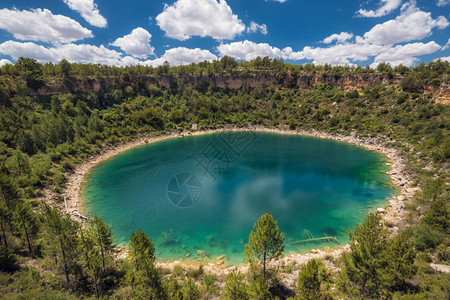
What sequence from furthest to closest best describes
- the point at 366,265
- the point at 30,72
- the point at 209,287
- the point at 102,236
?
the point at 30,72 < the point at 102,236 < the point at 209,287 < the point at 366,265

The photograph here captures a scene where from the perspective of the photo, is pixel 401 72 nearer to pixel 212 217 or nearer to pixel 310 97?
pixel 310 97

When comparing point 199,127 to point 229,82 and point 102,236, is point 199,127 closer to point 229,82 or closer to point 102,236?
point 229,82

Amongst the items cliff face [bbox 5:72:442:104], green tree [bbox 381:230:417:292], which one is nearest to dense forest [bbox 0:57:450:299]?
green tree [bbox 381:230:417:292]

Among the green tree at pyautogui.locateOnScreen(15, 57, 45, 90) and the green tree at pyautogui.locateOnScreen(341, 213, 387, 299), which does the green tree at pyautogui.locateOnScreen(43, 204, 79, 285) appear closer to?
the green tree at pyautogui.locateOnScreen(341, 213, 387, 299)

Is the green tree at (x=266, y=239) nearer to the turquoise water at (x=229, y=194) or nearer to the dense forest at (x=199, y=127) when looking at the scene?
the dense forest at (x=199, y=127)

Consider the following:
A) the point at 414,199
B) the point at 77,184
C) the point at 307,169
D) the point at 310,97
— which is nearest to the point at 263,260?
the point at 414,199

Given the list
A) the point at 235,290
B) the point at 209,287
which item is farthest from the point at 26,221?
the point at 235,290

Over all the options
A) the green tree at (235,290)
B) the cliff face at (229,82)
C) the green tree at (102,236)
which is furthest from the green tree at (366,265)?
the cliff face at (229,82)
